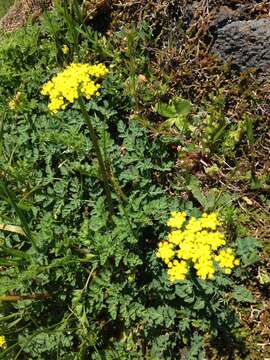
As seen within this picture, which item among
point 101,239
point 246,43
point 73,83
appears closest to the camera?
point 73,83

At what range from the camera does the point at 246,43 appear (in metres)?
3.21

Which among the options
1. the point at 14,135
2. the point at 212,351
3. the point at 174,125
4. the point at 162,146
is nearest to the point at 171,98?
the point at 174,125

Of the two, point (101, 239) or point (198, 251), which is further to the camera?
point (101, 239)

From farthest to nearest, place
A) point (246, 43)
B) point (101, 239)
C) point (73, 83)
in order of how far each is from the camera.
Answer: point (246, 43) → point (101, 239) → point (73, 83)

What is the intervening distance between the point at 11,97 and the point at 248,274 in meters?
2.21

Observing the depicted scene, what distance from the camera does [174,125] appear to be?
139 inches

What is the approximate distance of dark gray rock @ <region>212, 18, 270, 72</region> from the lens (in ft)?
10.3

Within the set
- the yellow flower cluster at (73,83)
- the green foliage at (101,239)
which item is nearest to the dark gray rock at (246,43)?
the green foliage at (101,239)

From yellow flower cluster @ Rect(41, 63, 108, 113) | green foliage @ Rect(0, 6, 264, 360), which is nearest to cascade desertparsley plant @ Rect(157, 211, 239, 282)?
green foliage @ Rect(0, 6, 264, 360)

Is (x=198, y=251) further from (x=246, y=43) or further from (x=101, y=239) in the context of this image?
(x=246, y=43)

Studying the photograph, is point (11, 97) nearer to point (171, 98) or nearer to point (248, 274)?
point (171, 98)

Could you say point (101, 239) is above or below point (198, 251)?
below

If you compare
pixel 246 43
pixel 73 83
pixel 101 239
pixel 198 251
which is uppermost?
pixel 73 83

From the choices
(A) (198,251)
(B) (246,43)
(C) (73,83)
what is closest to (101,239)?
(A) (198,251)
